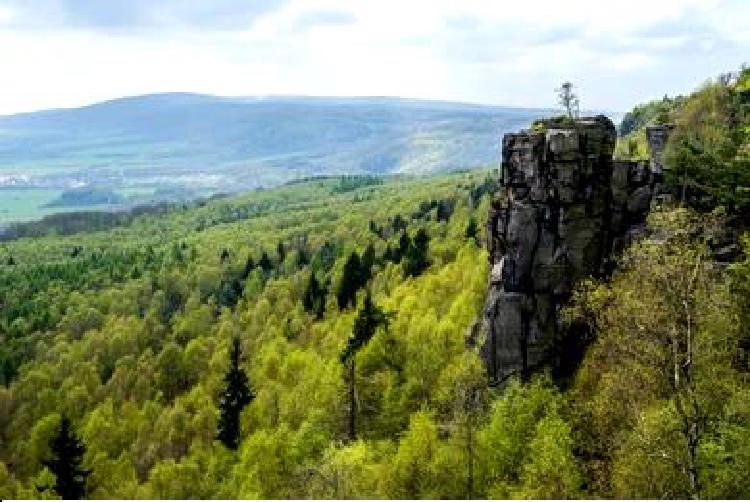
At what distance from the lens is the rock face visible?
7338 cm

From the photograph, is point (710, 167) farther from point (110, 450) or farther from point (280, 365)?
point (110, 450)

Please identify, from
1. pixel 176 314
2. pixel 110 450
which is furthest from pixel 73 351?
pixel 110 450

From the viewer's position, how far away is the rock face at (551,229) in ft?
241

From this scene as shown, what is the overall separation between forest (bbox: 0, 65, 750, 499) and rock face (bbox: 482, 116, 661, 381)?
92.8 inches

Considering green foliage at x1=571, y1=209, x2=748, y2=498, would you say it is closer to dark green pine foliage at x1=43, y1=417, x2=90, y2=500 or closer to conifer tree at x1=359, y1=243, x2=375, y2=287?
dark green pine foliage at x1=43, y1=417, x2=90, y2=500

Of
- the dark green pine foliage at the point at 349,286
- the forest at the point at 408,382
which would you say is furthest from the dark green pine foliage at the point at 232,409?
the dark green pine foliage at the point at 349,286

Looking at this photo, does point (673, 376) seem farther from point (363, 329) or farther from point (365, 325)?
point (365, 325)

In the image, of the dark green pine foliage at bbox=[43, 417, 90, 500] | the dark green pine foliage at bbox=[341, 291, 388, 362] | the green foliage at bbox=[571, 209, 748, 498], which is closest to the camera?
the green foliage at bbox=[571, 209, 748, 498]

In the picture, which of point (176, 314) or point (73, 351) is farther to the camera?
point (176, 314)

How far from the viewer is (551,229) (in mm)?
74188

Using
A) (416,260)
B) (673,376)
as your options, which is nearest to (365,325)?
(416,260)

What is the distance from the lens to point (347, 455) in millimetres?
61656

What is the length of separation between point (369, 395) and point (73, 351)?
91179mm

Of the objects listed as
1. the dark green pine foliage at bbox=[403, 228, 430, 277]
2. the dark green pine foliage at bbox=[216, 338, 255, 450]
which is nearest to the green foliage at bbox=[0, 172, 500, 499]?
the dark green pine foliage at bbox=[403, 228, 430, 277]
